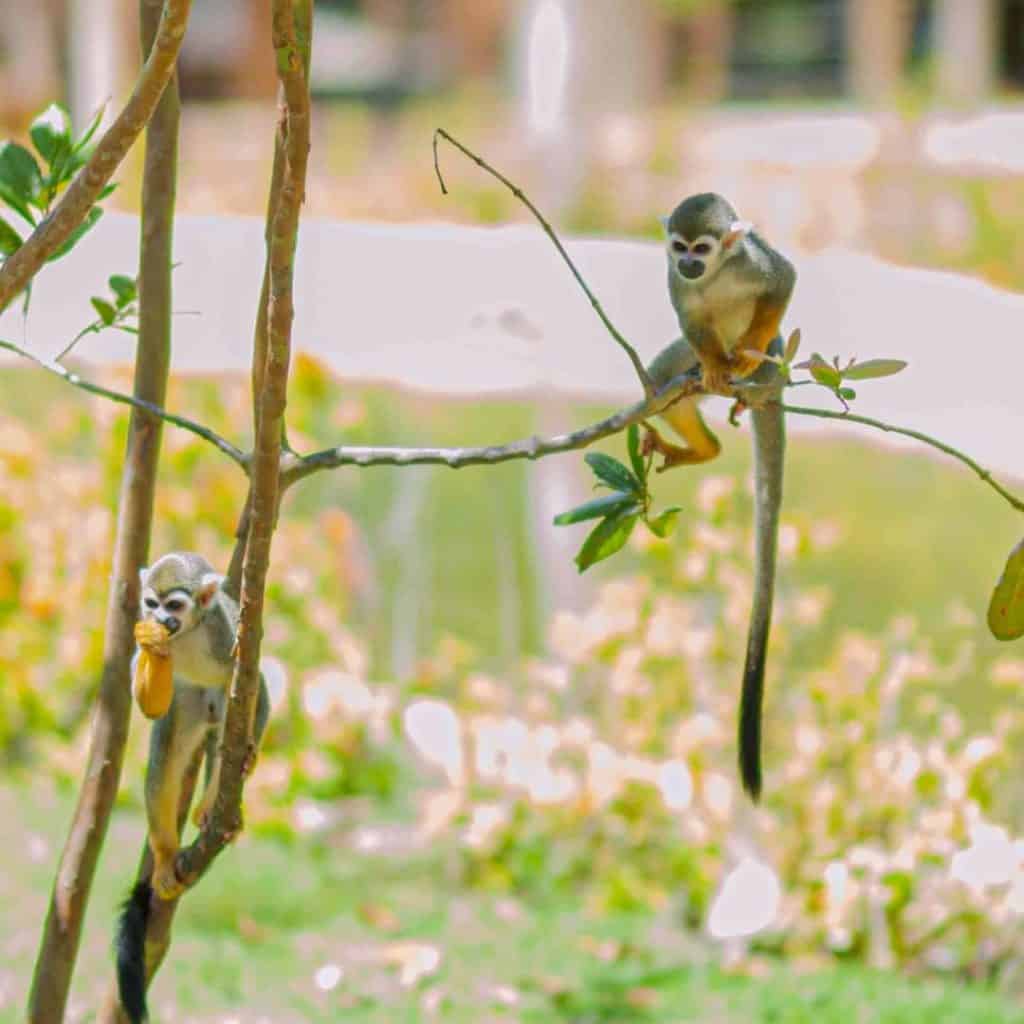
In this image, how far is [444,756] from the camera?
3.56 m

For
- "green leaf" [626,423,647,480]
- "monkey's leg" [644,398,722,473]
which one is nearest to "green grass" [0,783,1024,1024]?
"monkey's leg" [644,398,722,473]

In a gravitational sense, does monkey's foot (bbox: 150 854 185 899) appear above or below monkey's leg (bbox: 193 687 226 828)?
below

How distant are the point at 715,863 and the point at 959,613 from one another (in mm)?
664

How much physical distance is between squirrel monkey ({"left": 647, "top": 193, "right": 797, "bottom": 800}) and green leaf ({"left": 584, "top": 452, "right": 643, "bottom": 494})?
0.24 metres

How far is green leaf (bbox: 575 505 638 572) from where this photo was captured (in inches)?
64.6

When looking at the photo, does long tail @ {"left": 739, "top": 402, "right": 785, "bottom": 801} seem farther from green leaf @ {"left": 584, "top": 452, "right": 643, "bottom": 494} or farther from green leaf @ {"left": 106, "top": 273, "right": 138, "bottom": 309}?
green leaf @ {"left": 106, "top": 273, "right": 138, "bottom": 309}

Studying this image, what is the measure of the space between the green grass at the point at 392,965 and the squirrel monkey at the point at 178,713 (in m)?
1.04

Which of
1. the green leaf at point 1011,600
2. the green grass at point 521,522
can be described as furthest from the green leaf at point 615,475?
the green grass at point 521,522

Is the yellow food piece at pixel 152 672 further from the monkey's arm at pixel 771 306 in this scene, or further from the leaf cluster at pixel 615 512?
the monkey's arm at pixel 771 306

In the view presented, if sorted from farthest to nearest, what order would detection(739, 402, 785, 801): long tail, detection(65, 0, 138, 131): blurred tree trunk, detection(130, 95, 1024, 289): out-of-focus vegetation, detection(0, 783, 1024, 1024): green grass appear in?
detection(65, 0, 138, 131): blurred tree trunk
detection(130, 95, 1024, 289): out-of-focus vegetation
detection(0, 783, 1024, 1024): green grass
detection(739, 402, 785, 801): long tail

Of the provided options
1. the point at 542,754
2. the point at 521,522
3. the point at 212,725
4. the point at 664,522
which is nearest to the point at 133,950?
the point at 212,725

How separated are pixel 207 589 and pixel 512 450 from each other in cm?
34

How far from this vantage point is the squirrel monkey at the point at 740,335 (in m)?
1.92

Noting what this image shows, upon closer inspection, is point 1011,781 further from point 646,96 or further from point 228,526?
point 646,96
